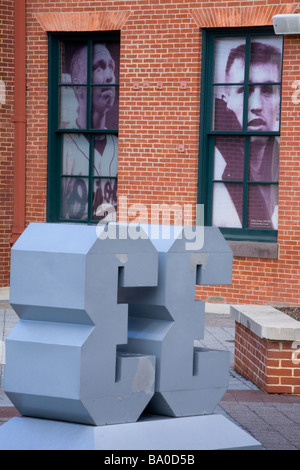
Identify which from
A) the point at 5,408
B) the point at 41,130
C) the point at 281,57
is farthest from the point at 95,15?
the point at 5,408

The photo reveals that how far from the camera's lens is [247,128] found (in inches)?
480

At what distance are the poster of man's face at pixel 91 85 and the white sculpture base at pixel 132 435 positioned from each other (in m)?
9.06

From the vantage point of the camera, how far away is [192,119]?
12.2 m

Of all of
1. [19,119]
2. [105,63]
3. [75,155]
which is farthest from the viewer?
[75,155]

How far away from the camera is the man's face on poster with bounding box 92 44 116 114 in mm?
12859

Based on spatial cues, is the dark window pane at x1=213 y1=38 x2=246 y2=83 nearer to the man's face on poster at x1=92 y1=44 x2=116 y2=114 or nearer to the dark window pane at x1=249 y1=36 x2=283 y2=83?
the dark window pane at x1=249 y1=36 x2=283 y2=83

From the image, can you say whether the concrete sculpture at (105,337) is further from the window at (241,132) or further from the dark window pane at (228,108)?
the dark window pane at (228,108)

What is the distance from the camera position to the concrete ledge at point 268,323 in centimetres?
696

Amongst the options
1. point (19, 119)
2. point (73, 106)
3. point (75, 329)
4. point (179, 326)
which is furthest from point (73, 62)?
point (75, 329)

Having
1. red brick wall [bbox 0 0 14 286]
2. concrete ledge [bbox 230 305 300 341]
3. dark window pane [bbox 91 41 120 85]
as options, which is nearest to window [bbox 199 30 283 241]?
dark window pane [bbox 91 41 120 85]

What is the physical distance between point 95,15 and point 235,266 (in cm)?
414

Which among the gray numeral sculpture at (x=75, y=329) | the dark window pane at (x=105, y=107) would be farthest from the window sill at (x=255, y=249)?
the gray numeral sculpture at (x=75, y=329)

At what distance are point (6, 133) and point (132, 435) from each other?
378 inches

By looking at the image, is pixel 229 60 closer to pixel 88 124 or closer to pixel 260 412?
pixel 88 124
